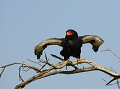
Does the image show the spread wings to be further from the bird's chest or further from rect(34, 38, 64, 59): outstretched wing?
the bird's chest

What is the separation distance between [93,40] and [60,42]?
949mm

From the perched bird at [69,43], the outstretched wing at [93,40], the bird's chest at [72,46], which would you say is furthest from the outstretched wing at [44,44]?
the outstretched wing at [93,40]

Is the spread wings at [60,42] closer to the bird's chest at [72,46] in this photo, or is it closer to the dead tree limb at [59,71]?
the bird's chest at [72,46]

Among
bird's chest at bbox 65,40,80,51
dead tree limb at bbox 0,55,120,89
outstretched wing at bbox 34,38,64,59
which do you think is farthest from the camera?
bird's chest at bbox 65,40,80,51

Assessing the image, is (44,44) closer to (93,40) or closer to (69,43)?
(69,43)

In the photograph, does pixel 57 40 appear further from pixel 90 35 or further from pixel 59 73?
pixel 59 73

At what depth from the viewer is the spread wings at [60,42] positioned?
35.5 feet

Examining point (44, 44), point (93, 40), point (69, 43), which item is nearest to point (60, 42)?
point (69, 43)

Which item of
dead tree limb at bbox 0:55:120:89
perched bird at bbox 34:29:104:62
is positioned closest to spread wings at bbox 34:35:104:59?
perched bird at bbox 34:29:104:62

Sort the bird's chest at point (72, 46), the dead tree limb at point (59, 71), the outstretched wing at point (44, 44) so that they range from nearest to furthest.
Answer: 1. the dead tree limb at point (59, 71)
2. the outstretched wing at point (44, 44)
3. the bird's chest at point (72, 46)

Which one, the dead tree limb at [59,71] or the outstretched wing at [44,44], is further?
the outstretched wing at [44,44]

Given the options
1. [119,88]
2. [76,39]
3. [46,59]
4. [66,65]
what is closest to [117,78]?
[119,88]

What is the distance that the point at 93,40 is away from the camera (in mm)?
11328

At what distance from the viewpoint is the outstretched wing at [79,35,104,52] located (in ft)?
36.5
